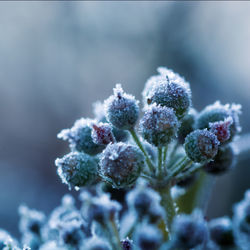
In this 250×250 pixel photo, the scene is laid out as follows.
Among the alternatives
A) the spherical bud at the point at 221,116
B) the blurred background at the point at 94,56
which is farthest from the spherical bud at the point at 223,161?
the blurred background at the point at 94,56

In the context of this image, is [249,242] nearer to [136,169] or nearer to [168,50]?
[136,169]

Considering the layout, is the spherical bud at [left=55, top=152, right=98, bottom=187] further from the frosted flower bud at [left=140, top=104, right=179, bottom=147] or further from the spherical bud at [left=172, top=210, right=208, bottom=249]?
the spherical bud at [left=172, top=210, right=208, bottom=249]

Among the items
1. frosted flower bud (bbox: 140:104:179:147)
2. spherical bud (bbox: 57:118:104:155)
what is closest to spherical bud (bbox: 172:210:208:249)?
frosted flower bud (bbox: 140:104:179:147)

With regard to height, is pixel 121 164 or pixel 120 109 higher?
pixel 120 109

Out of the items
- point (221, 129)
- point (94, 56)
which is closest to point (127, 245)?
point (221, 129)

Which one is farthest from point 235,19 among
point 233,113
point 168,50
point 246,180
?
point 233,113

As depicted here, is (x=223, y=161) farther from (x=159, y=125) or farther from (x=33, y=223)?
(x=33, y=223)
